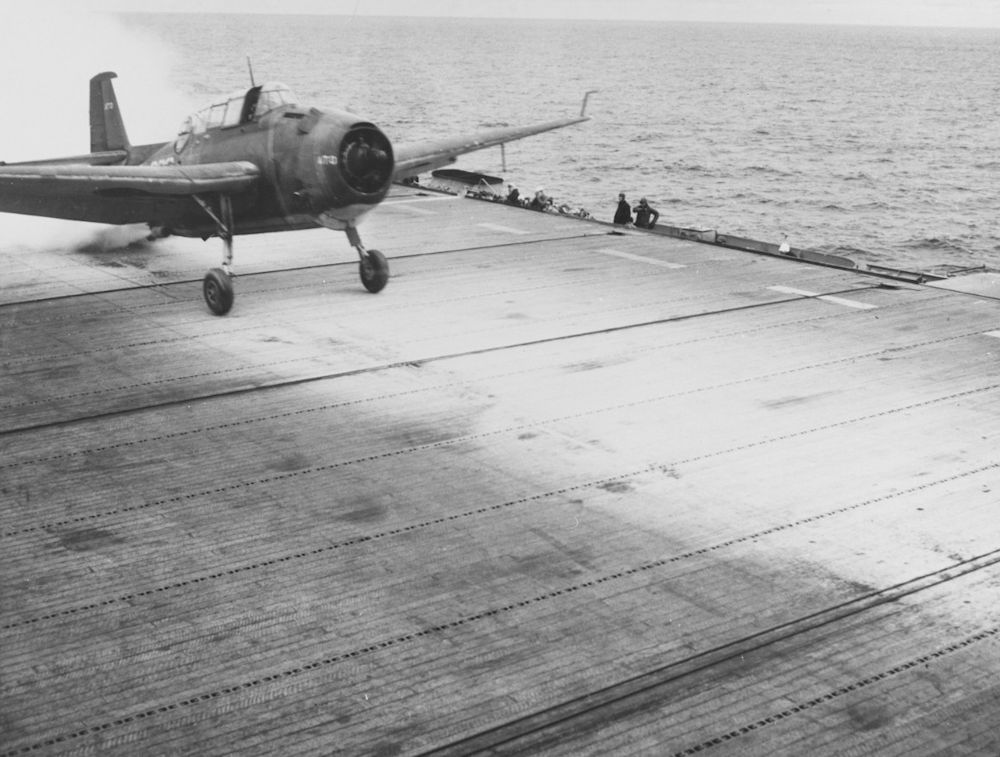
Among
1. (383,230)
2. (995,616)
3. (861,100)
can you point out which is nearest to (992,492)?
(995,616)

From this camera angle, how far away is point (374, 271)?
19.1 m

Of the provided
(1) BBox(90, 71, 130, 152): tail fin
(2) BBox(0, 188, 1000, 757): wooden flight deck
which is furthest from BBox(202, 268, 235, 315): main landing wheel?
(1) BBox(90, 71, 130, 152): tail fin

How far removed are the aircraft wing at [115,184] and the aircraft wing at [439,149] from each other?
124 inches

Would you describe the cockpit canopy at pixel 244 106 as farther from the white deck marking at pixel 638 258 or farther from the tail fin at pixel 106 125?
the white deck marking at pixel 638 258

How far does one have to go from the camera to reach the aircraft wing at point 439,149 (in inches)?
791

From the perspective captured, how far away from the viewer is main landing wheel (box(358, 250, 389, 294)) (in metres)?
19.1

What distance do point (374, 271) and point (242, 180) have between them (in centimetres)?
280

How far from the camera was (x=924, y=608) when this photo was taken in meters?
8.56

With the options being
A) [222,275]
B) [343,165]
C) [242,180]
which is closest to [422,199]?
[242,180]

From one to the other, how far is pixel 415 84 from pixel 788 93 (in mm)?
49648

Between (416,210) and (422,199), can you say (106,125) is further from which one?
(422,199)

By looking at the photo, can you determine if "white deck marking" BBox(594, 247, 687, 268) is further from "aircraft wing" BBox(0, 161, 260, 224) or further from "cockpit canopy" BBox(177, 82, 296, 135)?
"aircraft wing" BBox(0, 161, 260, 224)

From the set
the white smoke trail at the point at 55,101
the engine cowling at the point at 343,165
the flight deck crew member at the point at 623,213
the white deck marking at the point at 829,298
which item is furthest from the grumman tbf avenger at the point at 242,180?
the flight deck crew member at the point at 623,213

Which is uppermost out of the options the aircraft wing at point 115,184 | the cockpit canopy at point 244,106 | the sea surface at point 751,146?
the cockpit canopy at point 244,106
